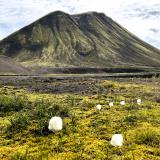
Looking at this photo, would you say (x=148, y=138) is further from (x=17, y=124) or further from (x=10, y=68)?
(x=10, y=68)

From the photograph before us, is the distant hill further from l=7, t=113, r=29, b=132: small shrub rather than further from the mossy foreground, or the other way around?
l=7, t=113, r=29, b=132: small shrub

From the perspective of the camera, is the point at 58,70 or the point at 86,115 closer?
the point at 86,115

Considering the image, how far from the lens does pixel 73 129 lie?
19.1 meters

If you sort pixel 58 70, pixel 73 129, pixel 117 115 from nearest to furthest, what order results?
pixel 73 129, pixel 117 115, pixel 58 70

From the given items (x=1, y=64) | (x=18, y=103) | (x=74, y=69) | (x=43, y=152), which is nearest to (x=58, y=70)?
(x=74, y=69)

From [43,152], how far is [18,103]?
463 inches

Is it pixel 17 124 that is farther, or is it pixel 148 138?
pixel 17 124

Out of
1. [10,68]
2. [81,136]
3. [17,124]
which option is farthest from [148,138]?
[10,68]

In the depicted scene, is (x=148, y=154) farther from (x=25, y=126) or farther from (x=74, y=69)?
(x=74, y=69)

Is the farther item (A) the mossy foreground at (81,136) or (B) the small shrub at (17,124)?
(B) the small shrub at (17,124)

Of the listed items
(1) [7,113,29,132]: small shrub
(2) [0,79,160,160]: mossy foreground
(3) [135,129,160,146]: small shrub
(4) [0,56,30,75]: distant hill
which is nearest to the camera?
(2) [0,79,160,160]: mossy foreground

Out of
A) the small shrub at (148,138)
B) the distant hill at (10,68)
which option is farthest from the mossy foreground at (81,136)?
the distant hill at (10,68)

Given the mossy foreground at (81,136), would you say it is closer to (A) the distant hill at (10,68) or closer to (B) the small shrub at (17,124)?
(B) the small shrub at (17,124)

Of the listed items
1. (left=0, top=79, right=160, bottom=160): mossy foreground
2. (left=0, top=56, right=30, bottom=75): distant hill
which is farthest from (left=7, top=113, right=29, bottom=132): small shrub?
(left=0, top=56, right=30, bottom=75): distant hill
